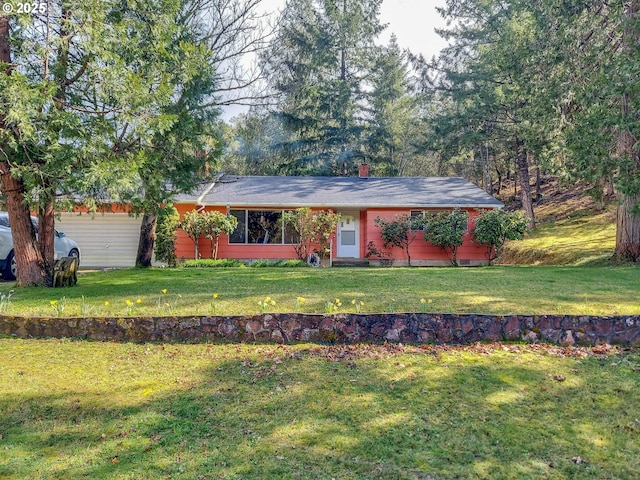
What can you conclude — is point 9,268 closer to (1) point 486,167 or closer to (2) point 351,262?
(2) point 351,262

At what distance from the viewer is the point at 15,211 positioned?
25.1 feet

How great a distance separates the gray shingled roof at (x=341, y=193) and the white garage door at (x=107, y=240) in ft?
7.96

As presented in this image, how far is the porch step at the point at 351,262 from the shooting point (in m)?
15.4

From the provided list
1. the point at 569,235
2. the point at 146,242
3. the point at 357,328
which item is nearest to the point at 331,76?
the point at 569,235

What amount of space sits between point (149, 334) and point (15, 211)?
4.58 meters

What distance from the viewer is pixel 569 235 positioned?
17.5 meters

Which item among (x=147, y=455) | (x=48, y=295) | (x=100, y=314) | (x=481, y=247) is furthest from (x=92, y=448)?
(x=481, y=247)

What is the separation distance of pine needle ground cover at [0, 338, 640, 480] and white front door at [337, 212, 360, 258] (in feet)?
37.3

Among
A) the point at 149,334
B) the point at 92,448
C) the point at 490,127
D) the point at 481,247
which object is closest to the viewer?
the point at 92,448

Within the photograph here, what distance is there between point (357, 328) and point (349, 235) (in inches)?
450

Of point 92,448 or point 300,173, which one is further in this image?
point 300,173

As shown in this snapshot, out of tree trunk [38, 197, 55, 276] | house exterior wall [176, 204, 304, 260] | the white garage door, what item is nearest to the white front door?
house exterior wall [176, 204, 304, 260]

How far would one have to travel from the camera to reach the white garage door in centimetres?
1508

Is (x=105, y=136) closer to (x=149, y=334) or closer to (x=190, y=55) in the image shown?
(x=190, y=55)
